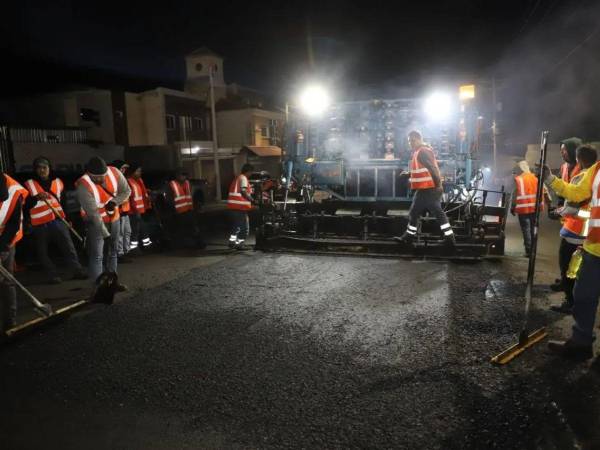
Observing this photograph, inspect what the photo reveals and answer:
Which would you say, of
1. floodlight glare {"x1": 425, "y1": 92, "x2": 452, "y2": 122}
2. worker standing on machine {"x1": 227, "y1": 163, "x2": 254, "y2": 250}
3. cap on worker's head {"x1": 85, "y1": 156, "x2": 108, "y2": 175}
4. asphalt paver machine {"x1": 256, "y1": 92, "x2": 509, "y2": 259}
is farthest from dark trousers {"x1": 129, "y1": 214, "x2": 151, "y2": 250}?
floodlight glare {"x1": 425, "y1": 92, "x2": 452, "y2": 122}

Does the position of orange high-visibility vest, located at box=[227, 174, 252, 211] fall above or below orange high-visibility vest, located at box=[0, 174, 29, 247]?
below

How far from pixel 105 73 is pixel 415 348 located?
34.8 m

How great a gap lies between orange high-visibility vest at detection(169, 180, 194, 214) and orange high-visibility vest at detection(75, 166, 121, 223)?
281 centimetres

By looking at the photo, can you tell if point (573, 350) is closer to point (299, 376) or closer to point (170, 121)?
point (299, 376)

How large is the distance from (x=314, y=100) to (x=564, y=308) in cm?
706

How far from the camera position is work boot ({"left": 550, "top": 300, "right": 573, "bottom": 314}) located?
15.2 feet

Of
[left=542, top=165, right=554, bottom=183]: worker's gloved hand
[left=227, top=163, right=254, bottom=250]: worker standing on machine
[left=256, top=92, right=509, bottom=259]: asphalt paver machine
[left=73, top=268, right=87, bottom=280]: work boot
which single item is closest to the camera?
[left=542, top=165, right=554, bottom=183]: worker's gloved hand

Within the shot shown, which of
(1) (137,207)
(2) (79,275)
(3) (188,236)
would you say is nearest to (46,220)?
(2) (79,275)

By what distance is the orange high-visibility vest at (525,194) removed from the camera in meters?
7.18

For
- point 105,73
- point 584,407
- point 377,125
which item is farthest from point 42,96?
point 584,407

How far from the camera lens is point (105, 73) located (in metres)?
32.6

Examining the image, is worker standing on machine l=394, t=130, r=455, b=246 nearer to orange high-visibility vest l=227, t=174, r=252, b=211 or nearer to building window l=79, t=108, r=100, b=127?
orange high-visibility vest l=227, t=174, r=252, b=211

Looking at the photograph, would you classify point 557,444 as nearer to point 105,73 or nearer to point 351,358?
point 351,358

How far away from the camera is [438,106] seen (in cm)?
968
